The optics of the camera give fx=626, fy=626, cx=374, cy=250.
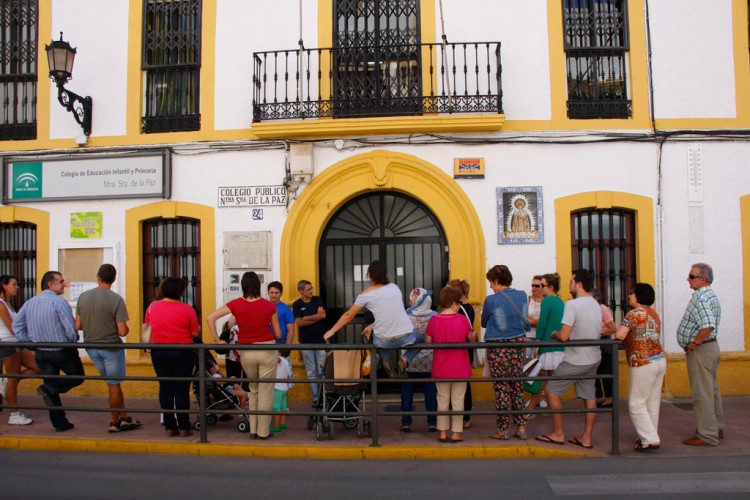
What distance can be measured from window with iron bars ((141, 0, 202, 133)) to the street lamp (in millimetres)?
838

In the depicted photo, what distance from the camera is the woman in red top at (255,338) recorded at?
21.5ft

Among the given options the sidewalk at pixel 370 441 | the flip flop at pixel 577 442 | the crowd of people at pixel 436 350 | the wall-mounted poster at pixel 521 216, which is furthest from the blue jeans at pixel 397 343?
the wall-mounted poster at pixel 521 216

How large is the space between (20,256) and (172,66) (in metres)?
3.85

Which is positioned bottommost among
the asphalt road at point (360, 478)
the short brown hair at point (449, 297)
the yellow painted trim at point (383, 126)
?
the asphalt road at point (360, 478)

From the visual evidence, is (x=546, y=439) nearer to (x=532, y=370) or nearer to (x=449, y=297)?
(x=532, y=370)

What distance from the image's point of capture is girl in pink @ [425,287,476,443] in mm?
6441

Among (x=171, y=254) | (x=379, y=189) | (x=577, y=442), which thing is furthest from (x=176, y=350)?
(x=577, y=442)

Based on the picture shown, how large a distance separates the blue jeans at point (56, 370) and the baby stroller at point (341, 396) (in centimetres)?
276

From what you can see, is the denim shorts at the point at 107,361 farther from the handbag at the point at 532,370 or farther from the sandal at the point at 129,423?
the handbag at the point at 532,370

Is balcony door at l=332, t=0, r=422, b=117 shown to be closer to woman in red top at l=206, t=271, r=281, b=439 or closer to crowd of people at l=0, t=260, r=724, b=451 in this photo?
crowd of people at l=0, t=260, r=724, b=451

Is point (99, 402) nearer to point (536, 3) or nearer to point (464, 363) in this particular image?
point (464, 363)

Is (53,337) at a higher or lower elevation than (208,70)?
lower

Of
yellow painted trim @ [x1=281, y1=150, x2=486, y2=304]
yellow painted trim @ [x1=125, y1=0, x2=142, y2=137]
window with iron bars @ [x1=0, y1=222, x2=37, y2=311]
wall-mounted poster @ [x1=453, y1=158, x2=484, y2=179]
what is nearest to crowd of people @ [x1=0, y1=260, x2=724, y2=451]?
yellow painted trim @ [x1=281, y1=150, x2=486, y2=304]

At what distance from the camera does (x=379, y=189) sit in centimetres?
917
